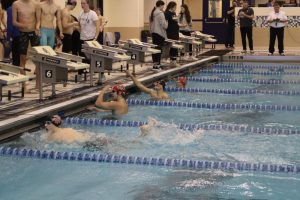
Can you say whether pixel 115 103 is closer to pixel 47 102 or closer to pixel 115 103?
pixel 115 103

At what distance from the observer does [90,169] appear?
5160 millimetres

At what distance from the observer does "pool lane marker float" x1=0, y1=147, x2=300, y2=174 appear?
16.4 ft

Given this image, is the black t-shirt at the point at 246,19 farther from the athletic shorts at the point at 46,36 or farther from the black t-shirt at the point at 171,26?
the athletic shorts at the point at 46,36

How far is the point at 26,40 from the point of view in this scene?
838 centimetres

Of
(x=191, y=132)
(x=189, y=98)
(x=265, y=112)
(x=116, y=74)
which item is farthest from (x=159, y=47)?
(x=191, y=132)

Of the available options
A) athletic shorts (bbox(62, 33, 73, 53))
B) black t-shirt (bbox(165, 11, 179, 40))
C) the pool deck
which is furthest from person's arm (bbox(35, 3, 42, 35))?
black t-shirt (bbox(165, 11, 179, 40))

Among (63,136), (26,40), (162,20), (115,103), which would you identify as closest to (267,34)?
(162,20)

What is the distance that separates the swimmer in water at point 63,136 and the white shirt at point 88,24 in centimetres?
448

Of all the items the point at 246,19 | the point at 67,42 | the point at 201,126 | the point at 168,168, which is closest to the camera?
the point at 168,168

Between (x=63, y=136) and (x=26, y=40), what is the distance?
10.0ft

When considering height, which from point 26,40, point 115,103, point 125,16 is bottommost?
point 115,103

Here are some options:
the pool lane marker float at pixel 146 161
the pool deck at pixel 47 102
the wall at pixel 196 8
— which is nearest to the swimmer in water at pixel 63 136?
the pool lane marker float at pixel 146 161

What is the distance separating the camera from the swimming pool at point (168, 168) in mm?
4570

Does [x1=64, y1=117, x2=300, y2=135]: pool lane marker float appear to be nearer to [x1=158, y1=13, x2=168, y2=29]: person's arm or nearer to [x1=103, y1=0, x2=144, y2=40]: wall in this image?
[x1=158, y1=13, x2=168, y2=29]: person's arm
